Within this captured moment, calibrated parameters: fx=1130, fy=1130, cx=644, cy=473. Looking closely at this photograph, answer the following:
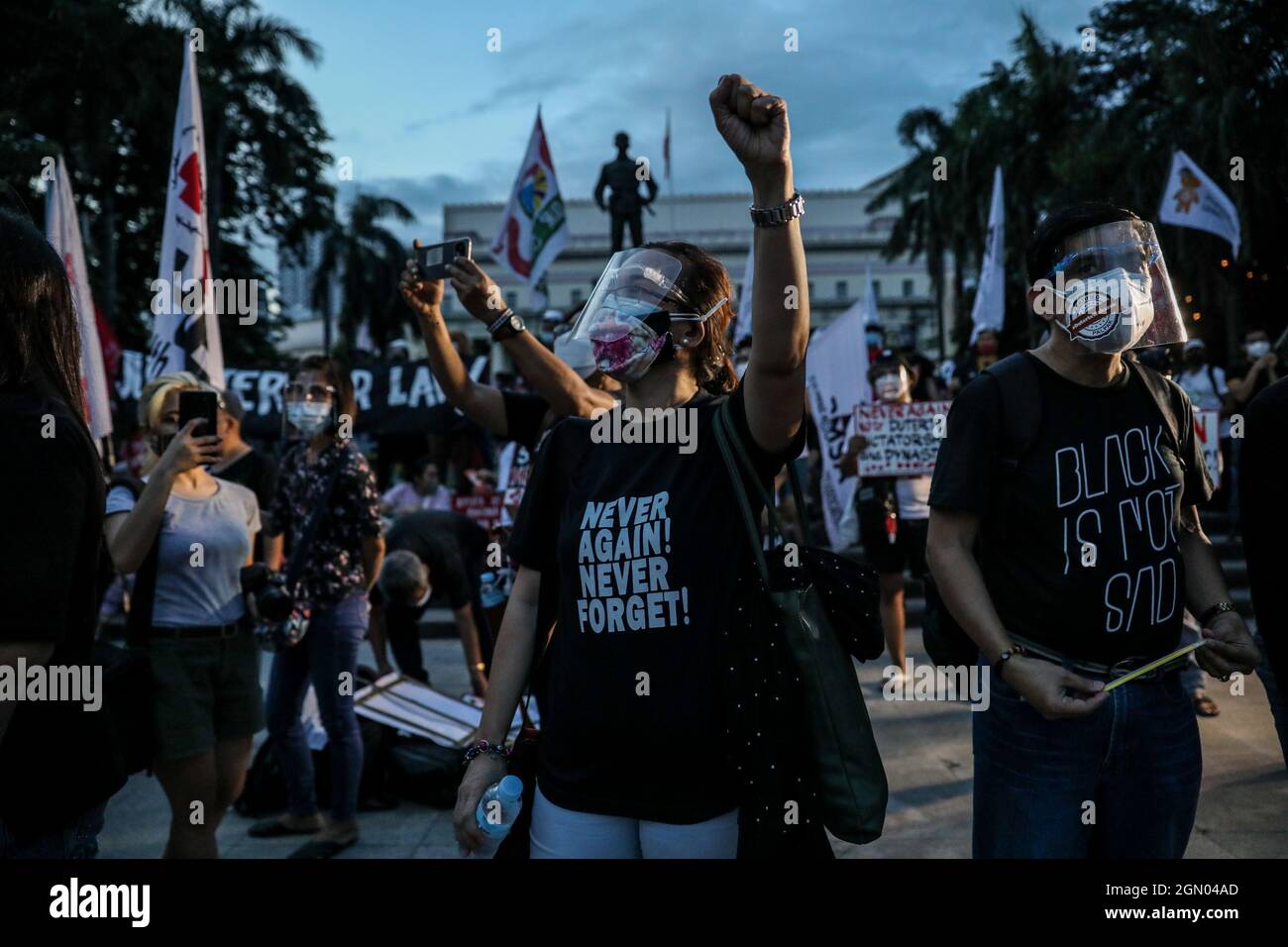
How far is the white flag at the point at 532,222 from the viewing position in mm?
12203

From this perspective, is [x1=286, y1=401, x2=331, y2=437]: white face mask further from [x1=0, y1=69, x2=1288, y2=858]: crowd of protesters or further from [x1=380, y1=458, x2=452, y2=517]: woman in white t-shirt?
[x1=380, y1=458, x2=452, y2=517]: woman in white t-shirt

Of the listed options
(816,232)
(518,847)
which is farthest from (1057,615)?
(816,232)

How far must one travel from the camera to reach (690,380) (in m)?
2.27

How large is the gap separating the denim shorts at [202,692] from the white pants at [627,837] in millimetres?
2002

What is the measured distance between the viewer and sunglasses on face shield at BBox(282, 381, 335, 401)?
4.68 m

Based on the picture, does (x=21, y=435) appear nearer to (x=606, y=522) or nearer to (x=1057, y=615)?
(x=606, y=522)

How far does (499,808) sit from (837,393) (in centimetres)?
717

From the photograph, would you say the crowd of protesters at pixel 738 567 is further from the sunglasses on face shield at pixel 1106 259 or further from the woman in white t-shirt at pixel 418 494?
the woman in white t-shirt at pixel 418 494

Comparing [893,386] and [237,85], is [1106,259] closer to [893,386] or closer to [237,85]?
[893,386]

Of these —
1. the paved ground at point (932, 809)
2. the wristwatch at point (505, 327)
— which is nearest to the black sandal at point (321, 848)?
the paved ground at point (932, 809)

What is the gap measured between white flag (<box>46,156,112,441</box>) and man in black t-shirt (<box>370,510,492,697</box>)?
165 cm
